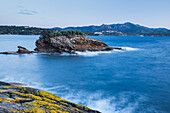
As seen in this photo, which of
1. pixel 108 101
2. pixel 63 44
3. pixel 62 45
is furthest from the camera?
pixel 63 44

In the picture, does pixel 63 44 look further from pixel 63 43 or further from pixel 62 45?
pixel 62 45

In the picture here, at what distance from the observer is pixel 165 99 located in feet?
59.3

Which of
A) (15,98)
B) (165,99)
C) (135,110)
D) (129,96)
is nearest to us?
(15,98)

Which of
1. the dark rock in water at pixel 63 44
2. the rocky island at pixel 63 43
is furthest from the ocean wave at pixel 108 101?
the dark rock in water at pixel 63 44

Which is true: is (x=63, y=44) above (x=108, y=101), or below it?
above

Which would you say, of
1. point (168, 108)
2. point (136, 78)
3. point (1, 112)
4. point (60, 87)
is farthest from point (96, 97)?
point (1, 112)

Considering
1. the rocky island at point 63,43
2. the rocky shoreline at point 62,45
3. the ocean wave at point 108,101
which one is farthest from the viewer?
the rocky island at point 63,43

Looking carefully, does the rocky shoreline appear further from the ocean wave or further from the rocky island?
the ocean wave

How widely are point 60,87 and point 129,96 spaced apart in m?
10.3

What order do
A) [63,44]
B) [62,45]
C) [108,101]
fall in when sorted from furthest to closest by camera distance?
[63,44]
[62,45]
[108,101]

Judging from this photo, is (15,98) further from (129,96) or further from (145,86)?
(145,86)

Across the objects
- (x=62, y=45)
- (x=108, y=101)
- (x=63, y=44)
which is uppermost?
(x=63, y=44)

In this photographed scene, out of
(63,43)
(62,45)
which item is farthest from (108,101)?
(63,43)

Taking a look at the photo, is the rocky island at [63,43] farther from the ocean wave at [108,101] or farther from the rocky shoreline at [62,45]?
the ocean wave at [108,101]
